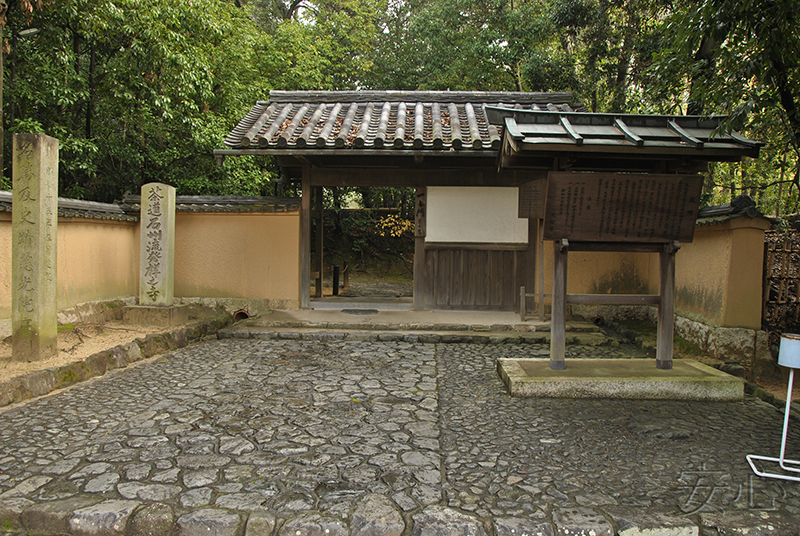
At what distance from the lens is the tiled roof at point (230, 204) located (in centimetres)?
998

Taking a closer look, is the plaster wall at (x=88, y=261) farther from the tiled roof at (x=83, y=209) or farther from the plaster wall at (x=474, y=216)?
the plaster wall at (x=474, y=216)

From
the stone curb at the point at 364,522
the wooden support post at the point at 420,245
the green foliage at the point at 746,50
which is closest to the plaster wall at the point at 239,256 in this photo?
the wooden support post at the point at 420,245

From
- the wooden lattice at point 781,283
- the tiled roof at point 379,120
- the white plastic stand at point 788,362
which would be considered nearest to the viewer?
the white plastic stand at point 788,362

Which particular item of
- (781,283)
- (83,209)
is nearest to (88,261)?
(83,209)

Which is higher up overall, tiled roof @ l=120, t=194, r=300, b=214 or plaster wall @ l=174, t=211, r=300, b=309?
tiled roof @ l=120, t=194, r=300, b=214

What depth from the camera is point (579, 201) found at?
541cm

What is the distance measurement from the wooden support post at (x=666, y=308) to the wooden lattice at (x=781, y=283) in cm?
213

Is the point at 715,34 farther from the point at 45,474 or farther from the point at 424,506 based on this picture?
the point at 45,474

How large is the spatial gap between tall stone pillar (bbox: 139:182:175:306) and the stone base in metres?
0.25

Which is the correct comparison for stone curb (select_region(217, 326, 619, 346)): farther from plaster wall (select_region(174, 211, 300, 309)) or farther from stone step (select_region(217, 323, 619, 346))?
plaster wall (select_region(174, 211, 300, 309))

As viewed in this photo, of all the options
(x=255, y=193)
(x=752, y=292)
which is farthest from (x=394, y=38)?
(x=752, y=292)

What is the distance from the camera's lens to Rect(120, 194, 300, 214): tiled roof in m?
9.98

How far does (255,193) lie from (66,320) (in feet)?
21.4

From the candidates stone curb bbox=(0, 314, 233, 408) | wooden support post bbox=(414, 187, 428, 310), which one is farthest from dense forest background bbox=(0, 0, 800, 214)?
stone curb bbox=(0, 314, 233, 408)
